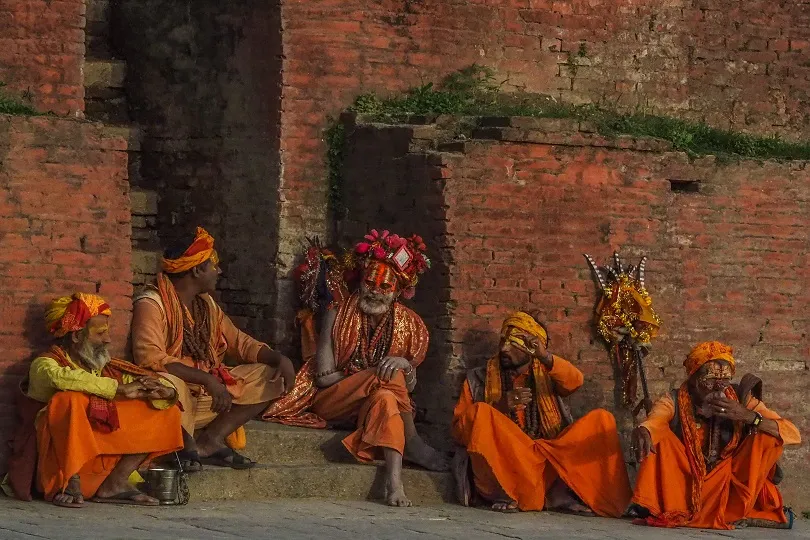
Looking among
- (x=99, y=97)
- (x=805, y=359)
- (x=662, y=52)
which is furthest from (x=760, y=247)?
(x=99, y=97)

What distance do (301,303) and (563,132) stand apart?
2017 millimetres

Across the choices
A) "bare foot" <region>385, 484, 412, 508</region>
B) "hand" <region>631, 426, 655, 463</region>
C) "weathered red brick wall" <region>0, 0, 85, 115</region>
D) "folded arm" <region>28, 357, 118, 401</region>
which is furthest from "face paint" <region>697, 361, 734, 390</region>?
"weathered red brick wall" <region>0, 0, 85, 115</region>

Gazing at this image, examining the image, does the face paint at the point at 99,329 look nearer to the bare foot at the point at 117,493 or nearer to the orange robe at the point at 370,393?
the bare foot at the point at 117,493

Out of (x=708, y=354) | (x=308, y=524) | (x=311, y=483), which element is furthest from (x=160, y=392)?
(x=708, y=354)

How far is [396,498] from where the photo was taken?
10.8 m

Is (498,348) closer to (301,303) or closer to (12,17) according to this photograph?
(301,303)

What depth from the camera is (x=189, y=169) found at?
41.5 ft

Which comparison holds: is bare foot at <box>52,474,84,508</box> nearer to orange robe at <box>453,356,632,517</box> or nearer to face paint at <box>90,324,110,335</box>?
face paint at <box>90,324,110,335</box>

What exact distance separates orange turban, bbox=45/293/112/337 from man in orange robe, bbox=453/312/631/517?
7.44ft

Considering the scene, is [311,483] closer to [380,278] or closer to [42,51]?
[380,278]

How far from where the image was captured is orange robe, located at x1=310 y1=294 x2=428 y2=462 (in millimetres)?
11062

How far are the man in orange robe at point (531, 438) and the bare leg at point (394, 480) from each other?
419mm

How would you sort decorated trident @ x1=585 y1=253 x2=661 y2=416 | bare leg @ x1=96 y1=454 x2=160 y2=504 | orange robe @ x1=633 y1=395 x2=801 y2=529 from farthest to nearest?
decorated trident @ x1=585 y1=253 x2=661 y2=416 < orange robe @ x1=633 y1=395 x2=801 y2=529 < bare leg @ x1=96 y1=454 x2=160 y2=504

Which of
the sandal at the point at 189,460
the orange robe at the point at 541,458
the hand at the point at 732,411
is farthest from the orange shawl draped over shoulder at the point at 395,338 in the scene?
the hand at the point at 732,411
